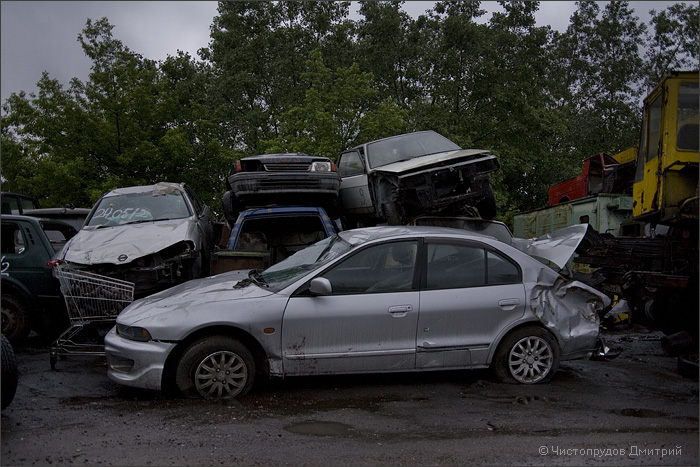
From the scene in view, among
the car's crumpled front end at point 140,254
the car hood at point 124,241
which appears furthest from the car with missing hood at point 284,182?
the car's crumpled front end at point 140,254

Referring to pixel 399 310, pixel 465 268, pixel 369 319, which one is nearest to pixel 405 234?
pixel 465 268

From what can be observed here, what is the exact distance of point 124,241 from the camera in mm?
8086

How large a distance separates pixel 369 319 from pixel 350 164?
6.83 metres

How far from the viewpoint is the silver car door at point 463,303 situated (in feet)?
19.7

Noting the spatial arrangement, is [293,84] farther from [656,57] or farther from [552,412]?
[552,412]

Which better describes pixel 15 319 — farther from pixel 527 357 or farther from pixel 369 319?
pixel 527 357

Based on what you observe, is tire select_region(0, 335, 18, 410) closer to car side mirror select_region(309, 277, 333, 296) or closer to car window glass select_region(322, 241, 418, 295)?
car side mirror select_region(309, 277, 333, 296)

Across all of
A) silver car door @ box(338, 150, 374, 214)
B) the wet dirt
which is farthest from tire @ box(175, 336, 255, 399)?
silver car door @ box(338, 150, 374, 214)

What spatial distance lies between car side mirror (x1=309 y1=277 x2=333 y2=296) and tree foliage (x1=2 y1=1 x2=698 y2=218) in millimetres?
16719

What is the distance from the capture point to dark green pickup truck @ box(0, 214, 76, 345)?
27.5 feet

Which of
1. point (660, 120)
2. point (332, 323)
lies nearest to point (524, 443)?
point (332, 323)

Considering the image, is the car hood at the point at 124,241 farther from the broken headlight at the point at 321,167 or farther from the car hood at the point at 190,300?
the broken headlight at the point at 321,167

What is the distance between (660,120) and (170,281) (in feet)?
21.7

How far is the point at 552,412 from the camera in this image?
17.6 ft
